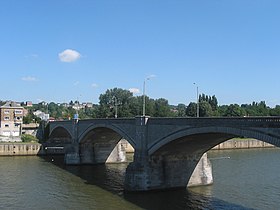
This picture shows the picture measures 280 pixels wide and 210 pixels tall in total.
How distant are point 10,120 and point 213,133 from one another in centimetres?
7942

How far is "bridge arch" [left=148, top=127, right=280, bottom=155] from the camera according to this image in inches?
945

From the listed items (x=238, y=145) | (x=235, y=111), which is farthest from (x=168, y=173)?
(x=235, y=111)

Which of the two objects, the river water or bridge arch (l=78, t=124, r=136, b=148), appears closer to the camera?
the river water

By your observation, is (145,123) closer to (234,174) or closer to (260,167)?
(234,174)

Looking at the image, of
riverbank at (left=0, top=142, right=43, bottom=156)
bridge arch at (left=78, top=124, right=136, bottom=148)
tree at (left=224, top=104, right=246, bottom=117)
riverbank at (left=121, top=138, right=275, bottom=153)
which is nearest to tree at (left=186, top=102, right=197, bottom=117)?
tree at (left=224, top=104, right=246, bottom=117)

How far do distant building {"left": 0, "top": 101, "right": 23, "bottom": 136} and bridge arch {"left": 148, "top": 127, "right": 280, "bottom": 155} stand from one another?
6934 cm

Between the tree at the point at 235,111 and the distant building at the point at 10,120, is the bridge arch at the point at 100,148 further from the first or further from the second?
the tree at the point at 235,111

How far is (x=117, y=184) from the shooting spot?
40.1 metres

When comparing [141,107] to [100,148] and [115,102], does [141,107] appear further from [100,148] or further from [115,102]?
[100,148]

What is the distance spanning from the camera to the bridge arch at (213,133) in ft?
78.7

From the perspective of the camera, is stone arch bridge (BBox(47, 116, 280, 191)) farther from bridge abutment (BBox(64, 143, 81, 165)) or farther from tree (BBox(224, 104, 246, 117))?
tree (BBox(224, 104, 246, 117))

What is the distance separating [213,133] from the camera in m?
29.2

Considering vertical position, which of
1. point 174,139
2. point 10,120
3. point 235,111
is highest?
point 235,111

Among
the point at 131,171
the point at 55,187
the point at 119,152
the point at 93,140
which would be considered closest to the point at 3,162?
the point at 93,140
